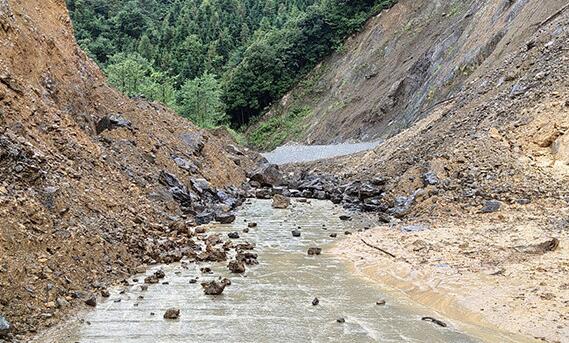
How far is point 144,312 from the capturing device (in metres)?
8.21

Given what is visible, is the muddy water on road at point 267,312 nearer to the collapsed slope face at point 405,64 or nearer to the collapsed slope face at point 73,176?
the collapsed slope face at point 73,176

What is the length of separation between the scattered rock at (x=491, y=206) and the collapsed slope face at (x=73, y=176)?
282 inches

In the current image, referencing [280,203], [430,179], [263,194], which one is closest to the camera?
[430,179]

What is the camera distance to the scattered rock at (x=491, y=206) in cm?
1368

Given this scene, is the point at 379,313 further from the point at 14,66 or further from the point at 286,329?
the point at 14,66

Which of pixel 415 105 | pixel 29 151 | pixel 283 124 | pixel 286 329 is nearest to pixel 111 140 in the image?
pixel 29 151

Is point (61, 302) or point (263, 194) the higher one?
point (61, 302)

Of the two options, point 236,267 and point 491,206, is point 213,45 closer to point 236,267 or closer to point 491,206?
point 491,206

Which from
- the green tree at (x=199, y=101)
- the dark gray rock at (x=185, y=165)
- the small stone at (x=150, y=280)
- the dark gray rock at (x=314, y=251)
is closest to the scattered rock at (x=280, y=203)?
the dark gray rock at (x=185, y=165)

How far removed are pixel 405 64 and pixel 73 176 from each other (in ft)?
108

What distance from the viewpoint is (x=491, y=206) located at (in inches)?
543

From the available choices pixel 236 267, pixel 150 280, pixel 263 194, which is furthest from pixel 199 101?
pixel 150 280

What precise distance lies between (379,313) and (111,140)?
1269cm

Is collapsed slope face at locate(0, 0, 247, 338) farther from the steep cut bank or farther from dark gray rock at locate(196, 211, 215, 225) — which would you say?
the steep cut bank
